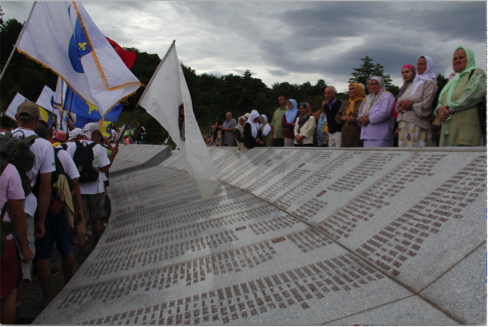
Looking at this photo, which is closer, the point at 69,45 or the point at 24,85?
the point at 69,45

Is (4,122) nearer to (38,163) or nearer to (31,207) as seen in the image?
(38,163)

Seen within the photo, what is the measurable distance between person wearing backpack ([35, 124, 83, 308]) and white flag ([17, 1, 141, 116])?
138 centimetres

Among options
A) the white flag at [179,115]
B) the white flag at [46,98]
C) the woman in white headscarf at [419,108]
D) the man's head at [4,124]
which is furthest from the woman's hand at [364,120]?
the white flag at [46,98]

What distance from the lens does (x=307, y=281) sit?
2074 millimetres

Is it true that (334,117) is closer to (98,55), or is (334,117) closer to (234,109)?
(98,55)

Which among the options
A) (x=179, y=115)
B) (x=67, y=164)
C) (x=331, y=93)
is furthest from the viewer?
(x=331, y=93)

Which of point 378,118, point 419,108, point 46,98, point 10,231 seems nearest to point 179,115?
point 10,231

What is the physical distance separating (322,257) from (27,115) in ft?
9.41

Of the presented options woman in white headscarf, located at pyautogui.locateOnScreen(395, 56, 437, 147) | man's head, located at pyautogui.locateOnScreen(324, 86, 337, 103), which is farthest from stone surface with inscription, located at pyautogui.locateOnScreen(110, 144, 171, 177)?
woman in white headscarf, located at pyautogui.locateOnScreen(395, 56, 437, 147)

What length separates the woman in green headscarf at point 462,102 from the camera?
11.8 ft

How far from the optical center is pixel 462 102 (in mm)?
3645

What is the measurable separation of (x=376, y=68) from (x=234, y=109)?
21988 millimetres

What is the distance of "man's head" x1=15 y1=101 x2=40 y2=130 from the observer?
282 cm

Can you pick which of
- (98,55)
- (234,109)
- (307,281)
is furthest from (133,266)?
(234,109)
